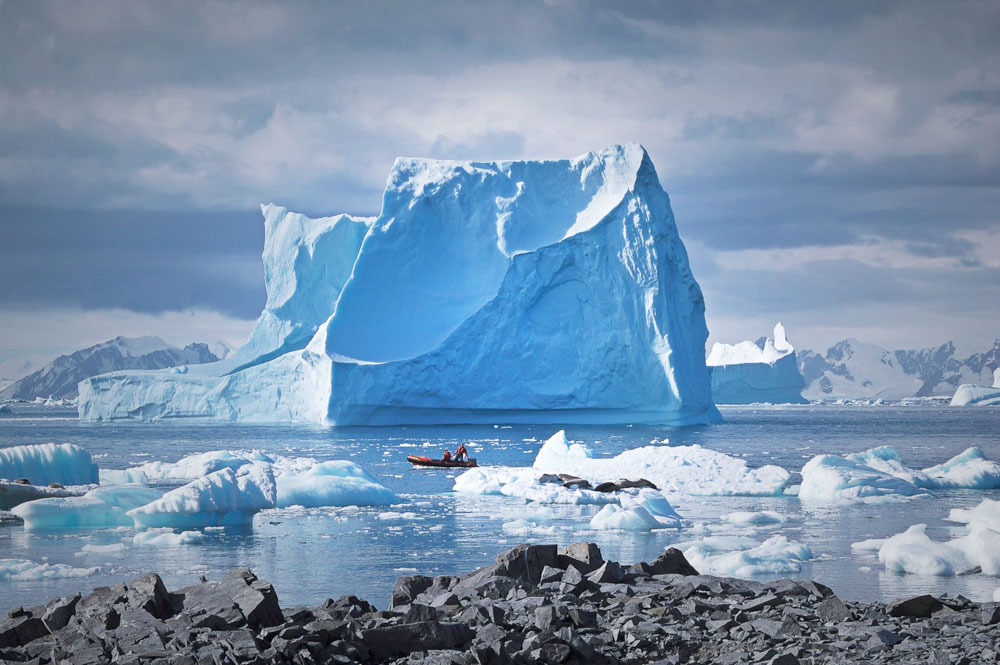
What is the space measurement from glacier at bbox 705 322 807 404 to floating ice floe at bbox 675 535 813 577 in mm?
48792

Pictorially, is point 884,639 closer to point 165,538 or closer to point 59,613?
point 59,613

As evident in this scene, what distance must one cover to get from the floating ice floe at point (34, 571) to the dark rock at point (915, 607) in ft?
19.3

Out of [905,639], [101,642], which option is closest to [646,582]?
[905,639]

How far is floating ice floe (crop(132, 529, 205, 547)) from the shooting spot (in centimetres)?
938

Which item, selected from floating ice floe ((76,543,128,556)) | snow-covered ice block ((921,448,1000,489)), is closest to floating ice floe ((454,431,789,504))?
→ snow-covered ice block ((921,448,1000,489))

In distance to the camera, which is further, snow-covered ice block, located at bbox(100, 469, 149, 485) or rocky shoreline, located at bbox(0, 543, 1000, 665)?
snow-covered ice block, located at bbox(100, 469, 149, 485)

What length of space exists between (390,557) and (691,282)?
76.5 feet

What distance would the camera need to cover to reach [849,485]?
1324 centimetres

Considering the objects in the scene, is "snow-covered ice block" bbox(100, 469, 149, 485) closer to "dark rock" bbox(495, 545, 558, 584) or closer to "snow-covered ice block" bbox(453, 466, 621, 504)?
"snow-covered ice block" bbox(453, 466, 621, 504)

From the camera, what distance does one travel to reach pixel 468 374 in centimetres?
2970

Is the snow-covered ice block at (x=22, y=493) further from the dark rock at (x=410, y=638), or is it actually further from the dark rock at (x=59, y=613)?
the dark rock at (x=410, y=638)

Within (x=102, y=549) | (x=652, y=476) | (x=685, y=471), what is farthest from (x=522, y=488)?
(x=102, y=549)

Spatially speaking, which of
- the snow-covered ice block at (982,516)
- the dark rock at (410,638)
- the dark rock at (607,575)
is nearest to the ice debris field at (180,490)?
the dark rock at (607,575)

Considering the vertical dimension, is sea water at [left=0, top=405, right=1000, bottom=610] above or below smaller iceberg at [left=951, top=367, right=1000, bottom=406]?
below
